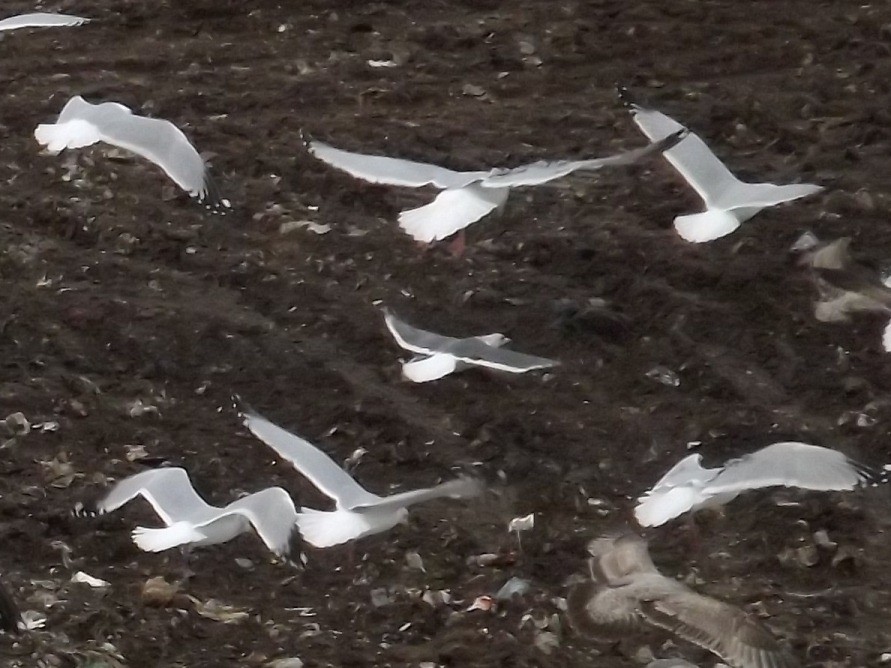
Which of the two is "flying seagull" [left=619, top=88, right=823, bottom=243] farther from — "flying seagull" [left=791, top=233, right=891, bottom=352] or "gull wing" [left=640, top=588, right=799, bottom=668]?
"gull wing" [left=640, top=588, right=799, bottom=668]

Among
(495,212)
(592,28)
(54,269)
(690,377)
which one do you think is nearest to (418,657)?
(690,377)

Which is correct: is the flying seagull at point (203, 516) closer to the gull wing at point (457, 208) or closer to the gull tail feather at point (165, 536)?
the gull tail feather at point (165, 536)

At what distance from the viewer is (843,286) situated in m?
1.13

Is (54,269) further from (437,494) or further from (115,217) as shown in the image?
(437,494)

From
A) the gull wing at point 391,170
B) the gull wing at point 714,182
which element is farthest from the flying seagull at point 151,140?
the gull wing at point 714,182

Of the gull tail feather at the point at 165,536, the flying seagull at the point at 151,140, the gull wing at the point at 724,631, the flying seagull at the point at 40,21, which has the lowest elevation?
the gull wing at the point at 724,631

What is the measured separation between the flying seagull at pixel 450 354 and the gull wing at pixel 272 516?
0.22 metres

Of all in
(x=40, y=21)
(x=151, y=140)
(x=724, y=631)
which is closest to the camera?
(x=724, y=631)

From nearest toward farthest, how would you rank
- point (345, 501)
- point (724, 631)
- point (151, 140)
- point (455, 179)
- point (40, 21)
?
point (724, 631)
point (345, 501)
point (455, 179)
point (151, 140)
point (40, 21)

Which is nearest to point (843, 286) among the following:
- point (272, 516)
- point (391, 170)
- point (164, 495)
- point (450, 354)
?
point (450, 354)

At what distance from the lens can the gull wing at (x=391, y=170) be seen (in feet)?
4.08

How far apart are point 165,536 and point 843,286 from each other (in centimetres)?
86

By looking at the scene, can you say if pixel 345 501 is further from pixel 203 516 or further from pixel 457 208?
pixel 457 208

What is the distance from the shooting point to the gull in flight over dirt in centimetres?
119
